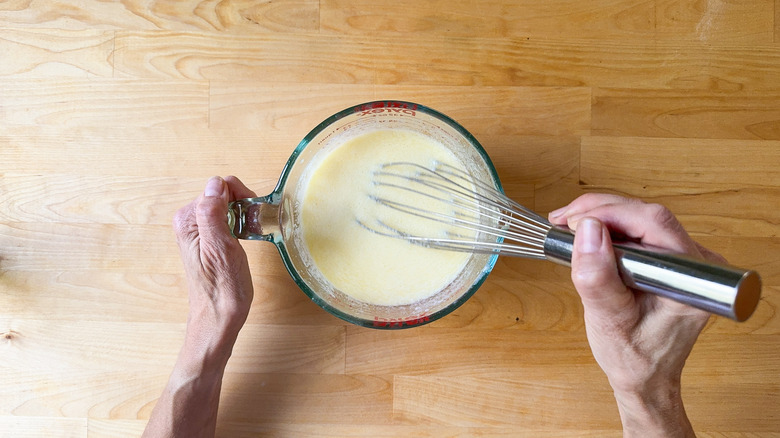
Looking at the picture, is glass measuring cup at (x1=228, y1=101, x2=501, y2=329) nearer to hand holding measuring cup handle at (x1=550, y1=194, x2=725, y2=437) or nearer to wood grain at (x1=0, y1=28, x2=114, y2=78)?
hand holding measuring cup handle at (x1=550, y1=194, x2=725, y2=437)

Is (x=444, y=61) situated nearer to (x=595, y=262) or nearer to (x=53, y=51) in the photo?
(x=595, y=262)

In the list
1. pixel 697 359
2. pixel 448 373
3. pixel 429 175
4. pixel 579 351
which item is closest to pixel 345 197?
pixel 429 175

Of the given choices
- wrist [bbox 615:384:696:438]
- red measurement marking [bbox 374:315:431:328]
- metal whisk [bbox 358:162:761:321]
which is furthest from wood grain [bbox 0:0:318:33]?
wrist [bbox 615:384:696:438]

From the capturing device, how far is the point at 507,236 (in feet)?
2.25

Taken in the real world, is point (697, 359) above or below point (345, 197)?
below

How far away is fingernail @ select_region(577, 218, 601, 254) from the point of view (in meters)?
0.56

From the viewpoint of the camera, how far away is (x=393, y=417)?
0.87 metres

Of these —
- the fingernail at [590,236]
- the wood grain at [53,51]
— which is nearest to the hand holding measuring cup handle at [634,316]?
the fingernail at [590,236]

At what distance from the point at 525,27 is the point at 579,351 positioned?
52 cm

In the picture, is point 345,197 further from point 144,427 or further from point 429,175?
point 144,427

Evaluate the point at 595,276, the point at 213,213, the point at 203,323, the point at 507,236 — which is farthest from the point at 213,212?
the point at 595,276

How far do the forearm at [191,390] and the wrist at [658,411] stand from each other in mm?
591

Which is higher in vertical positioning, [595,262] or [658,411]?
[595,262]

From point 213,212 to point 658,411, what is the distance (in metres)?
0.67
